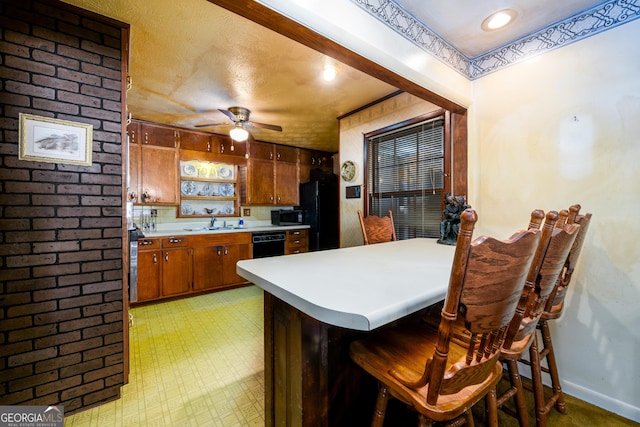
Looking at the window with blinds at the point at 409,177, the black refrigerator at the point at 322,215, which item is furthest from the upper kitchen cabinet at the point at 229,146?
the window with blinds at the point at 409,177

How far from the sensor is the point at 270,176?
15.1 ft

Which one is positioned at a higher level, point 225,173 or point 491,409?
point 225,173

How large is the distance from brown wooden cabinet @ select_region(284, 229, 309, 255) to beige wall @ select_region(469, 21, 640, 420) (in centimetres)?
325

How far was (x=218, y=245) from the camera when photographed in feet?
12.4

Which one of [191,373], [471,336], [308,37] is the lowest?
[191,373]

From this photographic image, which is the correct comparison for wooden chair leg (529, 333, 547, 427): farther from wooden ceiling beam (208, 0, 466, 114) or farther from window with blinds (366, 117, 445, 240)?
wooden ceiling beam (208, 0, 466, 114)

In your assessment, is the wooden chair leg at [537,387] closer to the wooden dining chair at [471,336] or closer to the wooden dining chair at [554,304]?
the wooden dining chair at [554,304]

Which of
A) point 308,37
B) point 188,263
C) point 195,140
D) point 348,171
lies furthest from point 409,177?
point 195,140

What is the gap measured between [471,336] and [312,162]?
15.5 ft

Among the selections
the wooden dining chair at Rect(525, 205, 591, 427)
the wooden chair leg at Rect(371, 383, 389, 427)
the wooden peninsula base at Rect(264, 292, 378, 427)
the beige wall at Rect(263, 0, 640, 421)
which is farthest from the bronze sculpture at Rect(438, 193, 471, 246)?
the wooden chair leg at Rect(371, 383, 389, 427)

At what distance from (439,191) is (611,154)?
1.07m

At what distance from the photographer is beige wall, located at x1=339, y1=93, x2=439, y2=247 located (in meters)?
2.64

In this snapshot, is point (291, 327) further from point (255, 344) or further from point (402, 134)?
point (402, 134)

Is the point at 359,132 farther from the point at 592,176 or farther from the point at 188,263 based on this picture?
the point at 188,263
